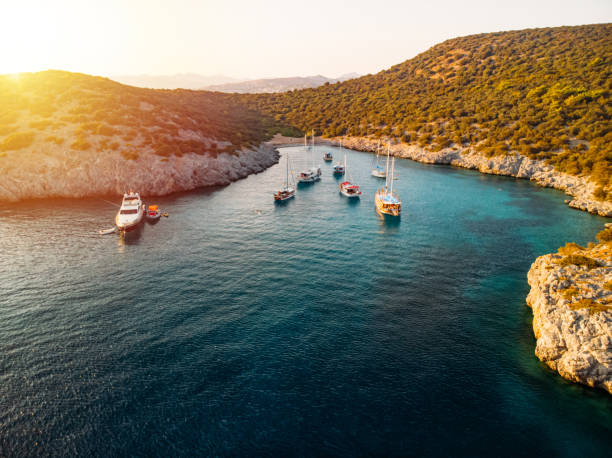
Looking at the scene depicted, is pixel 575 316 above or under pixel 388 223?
above

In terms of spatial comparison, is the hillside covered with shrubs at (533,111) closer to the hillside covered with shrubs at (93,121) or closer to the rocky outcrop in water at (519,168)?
the rocky outcrop in water at (519,168)

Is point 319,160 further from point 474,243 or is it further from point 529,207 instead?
point 474,243

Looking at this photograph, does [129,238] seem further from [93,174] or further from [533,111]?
[533,111]

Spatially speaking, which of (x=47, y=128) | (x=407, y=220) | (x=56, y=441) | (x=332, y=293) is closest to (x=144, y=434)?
(x=56, y=441)

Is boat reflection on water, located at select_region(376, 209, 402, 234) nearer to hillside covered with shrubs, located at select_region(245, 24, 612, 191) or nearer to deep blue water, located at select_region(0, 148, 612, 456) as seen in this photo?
deep blue water, located at select_region(0, 148, 612, 456)

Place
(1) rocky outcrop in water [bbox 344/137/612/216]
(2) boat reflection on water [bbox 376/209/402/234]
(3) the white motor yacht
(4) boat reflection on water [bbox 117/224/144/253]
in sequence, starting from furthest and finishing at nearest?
(1) rocky outcrop in water [bbox 344/137/612/216] < (2) boat reflection on water [bbox 376/209/402/234] < (3) the white motor yacht < (4) boat reflection on water [bbox 117/224/144/253]

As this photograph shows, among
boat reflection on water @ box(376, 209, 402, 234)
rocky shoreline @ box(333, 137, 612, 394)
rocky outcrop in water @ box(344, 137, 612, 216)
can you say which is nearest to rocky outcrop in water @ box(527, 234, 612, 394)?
rocky shoreline @ box(333, 137, 612, 394)

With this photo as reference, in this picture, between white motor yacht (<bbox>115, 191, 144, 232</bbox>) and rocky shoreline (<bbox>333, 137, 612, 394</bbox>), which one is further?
white motor yacht (<bbox>115, 191, 144, 232</bbox>)

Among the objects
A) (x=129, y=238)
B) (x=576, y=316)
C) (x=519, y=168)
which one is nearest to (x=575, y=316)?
(x=576, y=316)
